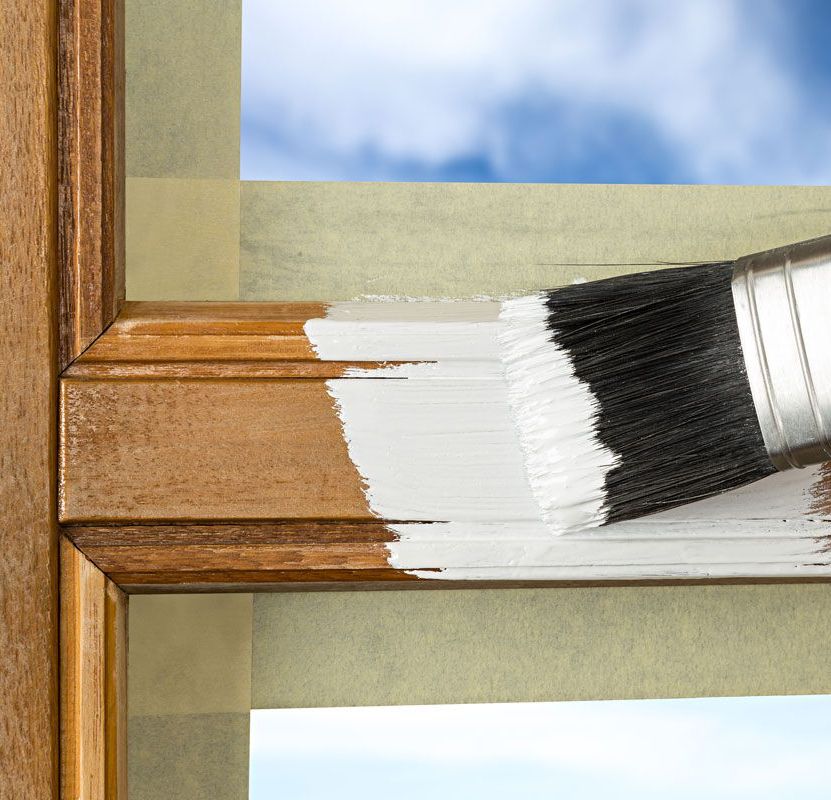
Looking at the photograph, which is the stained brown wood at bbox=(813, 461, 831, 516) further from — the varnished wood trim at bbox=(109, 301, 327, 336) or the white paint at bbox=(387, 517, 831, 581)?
the varnished wood trim at bbox=(109, 301, 327, 336)

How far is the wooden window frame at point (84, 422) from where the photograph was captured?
0.51 m

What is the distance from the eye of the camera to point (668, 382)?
1.69 feet

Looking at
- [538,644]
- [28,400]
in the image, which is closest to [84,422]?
[28,400]

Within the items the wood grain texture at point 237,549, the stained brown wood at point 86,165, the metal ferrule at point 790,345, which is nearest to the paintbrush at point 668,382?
the metal ferrule at point 790,345

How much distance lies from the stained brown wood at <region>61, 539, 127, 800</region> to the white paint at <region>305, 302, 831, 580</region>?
20 centimetres

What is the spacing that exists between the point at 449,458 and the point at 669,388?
150 millimetres

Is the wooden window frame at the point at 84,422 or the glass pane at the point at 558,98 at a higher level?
the glass pane at the point at 558,98

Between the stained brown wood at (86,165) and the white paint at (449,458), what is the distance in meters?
0.14

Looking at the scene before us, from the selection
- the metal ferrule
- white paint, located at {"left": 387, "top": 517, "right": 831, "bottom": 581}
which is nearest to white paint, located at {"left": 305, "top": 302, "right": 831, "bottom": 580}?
white paint, located at {"left": 387, "top": 517, "right": 831, "bottom": 581}

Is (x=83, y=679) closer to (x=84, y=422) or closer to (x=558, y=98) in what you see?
(x=84, y=422)

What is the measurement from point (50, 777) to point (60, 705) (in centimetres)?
4

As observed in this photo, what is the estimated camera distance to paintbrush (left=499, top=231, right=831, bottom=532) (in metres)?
0.48

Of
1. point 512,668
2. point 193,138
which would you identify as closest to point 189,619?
point 512,668

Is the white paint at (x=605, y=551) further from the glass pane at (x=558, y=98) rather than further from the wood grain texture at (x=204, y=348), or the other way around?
the glass pane at (x=558, y=98)
